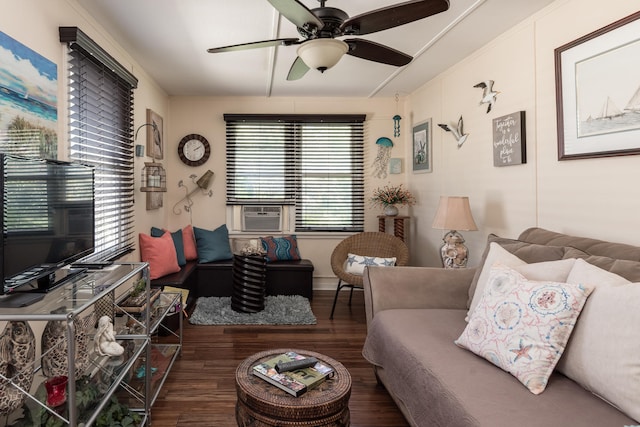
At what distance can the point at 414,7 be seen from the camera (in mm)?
1786

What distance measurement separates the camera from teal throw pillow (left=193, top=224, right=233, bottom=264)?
4461mm

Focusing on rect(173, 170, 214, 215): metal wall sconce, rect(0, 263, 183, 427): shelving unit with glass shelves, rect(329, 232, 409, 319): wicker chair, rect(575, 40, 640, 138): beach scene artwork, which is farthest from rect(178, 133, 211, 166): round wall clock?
rect(575, 40, 640, 138): beach scene artwork

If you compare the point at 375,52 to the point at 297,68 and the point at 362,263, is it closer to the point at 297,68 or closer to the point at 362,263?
the point at 297,68

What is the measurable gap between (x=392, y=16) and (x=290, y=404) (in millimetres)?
1776

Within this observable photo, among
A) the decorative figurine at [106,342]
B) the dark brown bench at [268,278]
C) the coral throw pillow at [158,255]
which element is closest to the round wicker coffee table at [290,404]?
the decorative figurine at [106,342]

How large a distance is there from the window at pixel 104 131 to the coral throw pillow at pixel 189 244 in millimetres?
1003

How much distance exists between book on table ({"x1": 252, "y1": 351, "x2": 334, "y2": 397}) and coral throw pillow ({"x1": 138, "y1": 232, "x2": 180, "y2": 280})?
231cm

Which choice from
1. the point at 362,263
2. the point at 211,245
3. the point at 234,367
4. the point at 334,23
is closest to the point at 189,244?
→ the point at 211,245

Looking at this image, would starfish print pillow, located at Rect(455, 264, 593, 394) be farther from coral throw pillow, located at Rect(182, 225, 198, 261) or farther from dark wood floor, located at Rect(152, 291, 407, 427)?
coral throw pillow, located at Rect(182, 225, 198, 261)

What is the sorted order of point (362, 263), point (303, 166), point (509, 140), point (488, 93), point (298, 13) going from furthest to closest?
point (303, 166) < point (362, 263) < point (488, 93) < point (509, 140) < point (298, 13)

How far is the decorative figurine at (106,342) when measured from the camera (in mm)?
1876

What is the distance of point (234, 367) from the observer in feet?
8.81

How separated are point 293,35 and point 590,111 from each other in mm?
2062

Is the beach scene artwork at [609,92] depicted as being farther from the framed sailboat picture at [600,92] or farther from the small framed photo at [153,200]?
the small framed photo at [153,200]
